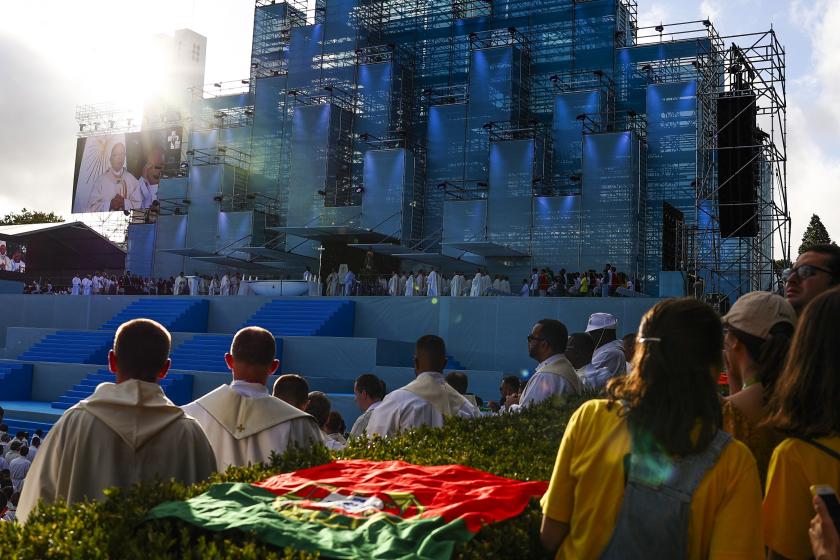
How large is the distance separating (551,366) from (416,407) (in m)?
1.20

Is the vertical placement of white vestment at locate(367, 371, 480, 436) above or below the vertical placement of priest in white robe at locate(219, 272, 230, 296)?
below

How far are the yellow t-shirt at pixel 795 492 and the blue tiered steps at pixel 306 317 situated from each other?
2063cm

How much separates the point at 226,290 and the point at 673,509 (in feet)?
99.1

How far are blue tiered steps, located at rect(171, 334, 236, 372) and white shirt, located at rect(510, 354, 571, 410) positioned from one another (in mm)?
15036

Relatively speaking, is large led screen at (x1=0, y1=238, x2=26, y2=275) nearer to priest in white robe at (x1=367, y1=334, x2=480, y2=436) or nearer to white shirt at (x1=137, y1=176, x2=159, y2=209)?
white shirt at (x1=137, y1=176, x2=159, y2=209)

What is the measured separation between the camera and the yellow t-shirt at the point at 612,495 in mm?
2291

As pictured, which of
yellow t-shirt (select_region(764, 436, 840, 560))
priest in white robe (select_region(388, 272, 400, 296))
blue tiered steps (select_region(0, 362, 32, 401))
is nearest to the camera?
yellow t-shirt (select_region(764, 436, 840, 560))

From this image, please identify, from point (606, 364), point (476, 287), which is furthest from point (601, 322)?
point (476, 287)

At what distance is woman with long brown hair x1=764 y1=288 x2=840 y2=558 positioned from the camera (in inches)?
96.3

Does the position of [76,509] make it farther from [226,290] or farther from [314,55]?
[314,55]

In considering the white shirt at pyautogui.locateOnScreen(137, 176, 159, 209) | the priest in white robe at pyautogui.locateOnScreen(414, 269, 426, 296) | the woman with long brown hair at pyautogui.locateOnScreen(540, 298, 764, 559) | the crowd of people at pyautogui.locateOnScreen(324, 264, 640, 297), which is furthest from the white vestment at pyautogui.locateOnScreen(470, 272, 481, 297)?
the woman with long brown hair at pyautogui.locateOnScreen(540, 298, 764, 559)

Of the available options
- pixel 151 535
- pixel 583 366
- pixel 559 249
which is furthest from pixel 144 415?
pixel 559 249

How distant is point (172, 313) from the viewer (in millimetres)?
26203

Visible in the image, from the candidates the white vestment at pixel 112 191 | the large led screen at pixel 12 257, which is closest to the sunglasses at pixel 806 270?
the white vestment at pixel 112 191
